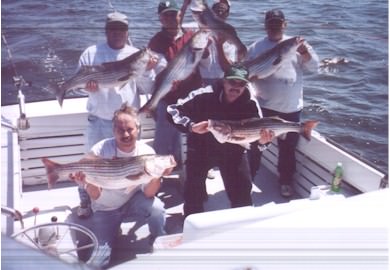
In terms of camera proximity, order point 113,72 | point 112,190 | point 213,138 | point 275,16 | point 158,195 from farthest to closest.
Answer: point 158,195, point 275,16, point 113,72, point 213,138, point 112,190

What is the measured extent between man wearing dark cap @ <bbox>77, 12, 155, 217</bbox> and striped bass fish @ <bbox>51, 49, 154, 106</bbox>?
0.22 ft

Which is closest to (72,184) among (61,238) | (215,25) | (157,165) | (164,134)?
(164,134)

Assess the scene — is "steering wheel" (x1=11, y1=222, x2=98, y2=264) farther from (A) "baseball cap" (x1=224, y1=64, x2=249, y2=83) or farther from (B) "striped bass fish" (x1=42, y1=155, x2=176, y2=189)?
(A) "baseball cap" (x1=224, y1=64, x2=249, y2=83)

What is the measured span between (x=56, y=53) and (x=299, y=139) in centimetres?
679

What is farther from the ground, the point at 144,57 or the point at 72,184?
the point at 144,57

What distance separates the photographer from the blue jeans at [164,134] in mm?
3137

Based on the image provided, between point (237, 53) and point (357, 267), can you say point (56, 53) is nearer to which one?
point (237, 53)

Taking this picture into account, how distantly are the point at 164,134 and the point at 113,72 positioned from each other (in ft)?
2.12

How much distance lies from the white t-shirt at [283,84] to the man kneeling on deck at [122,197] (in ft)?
3.32

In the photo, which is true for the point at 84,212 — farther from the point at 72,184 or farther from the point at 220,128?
the point at 220,128

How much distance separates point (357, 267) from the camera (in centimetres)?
138

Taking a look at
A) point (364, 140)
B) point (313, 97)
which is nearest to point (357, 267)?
point (364, 140)

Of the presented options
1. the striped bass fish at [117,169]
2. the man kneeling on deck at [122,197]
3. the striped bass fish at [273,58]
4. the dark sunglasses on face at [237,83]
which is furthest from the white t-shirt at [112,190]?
the striped bass fish at [273,58]

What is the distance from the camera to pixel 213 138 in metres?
2.65
